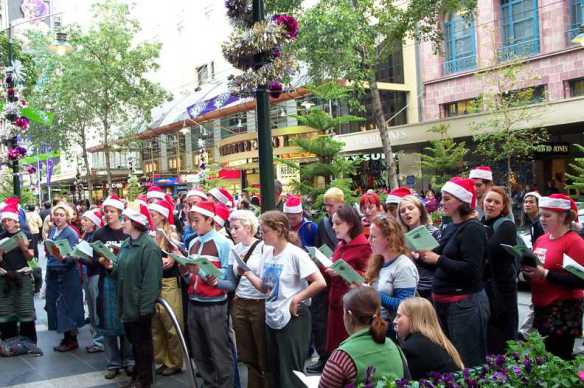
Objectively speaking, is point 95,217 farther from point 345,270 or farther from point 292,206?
point 345,270

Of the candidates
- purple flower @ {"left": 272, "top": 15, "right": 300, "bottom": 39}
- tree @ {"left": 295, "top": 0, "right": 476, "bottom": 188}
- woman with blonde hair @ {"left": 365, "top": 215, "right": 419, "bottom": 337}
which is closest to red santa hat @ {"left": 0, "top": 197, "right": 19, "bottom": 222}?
purple flower @ {"left": 272, "top": 15, "right": 300, "bottom": 39}

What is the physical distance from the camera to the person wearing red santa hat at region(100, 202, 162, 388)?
6.16m

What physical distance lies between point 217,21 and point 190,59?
224 inches

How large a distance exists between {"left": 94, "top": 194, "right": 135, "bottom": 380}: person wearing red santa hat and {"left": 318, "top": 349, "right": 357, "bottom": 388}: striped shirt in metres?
4.37

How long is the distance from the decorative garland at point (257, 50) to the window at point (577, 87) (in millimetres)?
22077

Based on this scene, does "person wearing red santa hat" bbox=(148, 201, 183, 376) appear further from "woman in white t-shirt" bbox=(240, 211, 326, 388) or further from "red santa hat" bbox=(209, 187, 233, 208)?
"red santa hat" bbox=(209, 187, 233, 208)

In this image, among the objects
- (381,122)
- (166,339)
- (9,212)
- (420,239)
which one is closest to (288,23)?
(420,239)

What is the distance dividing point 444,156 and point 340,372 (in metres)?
23.3

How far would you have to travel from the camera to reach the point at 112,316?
7.25m

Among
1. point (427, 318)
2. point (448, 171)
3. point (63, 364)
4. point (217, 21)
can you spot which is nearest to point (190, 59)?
point (217, 21)

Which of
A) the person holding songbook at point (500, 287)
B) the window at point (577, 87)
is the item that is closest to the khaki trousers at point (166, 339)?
the person holding songbook at point (500, 287)

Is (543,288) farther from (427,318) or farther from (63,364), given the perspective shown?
(63,364)

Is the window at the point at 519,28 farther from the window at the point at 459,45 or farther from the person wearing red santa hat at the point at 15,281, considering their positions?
the person wearing red santa hat at the point at 15,281

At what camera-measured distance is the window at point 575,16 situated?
82.6 feet
